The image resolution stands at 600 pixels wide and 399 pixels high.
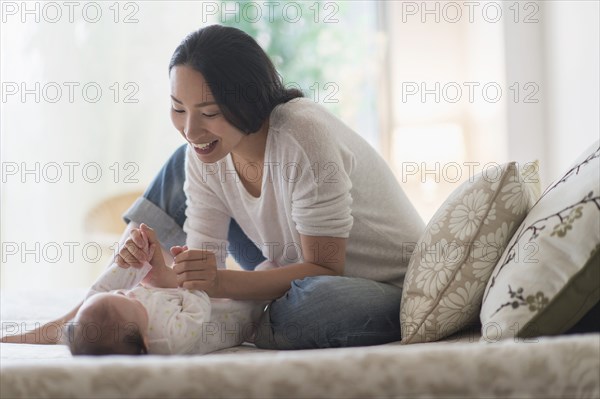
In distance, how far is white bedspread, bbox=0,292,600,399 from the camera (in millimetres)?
902

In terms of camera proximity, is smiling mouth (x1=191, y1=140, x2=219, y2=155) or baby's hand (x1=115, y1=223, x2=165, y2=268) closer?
baby's hand (x1=115, y1=223, x2=165, y2=268)

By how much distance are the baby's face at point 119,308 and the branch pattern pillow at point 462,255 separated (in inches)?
19.6

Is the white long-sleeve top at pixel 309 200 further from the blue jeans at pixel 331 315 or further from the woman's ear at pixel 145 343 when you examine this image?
the woman's ear at pixel 145 343

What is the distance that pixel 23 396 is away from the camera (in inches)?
35.8

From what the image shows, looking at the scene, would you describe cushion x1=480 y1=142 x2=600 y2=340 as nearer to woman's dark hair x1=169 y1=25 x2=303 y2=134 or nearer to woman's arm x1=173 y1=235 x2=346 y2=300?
woman's arm x1=173 y1=235 x2=346 y2=300

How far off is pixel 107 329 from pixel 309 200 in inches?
20.4

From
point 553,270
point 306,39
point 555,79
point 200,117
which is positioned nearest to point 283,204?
point 200,117

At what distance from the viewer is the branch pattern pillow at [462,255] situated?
1476 mm

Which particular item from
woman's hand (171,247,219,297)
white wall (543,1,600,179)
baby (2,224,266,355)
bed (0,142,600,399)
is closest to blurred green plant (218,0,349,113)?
white wall (543,1,600,179)

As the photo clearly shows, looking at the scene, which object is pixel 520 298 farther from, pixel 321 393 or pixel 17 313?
pixel 17 313

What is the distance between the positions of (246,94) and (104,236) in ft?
6.86

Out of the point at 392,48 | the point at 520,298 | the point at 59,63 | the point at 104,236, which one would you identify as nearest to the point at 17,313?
the point at 520,298

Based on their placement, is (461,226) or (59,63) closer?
(461,226)

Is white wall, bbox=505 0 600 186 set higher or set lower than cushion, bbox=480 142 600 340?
higher
